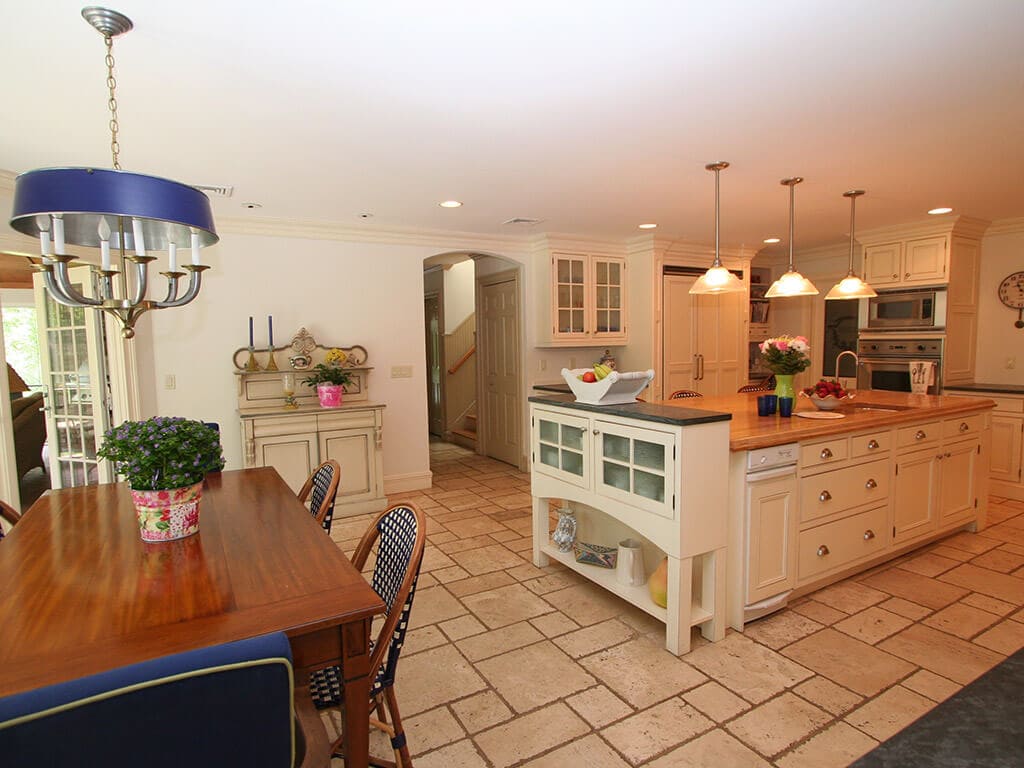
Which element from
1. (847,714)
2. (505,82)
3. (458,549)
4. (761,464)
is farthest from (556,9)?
(458,549)

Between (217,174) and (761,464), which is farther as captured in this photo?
(217,174)

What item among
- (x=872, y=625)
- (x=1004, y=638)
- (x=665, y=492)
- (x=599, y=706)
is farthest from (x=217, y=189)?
(x=1004, y=638)

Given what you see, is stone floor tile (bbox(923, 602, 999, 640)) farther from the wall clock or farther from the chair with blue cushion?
the wall clock

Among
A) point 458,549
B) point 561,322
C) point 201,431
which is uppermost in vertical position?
point 561,322

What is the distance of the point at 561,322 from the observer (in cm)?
552

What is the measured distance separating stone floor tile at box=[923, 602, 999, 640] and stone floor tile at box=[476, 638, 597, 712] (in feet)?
5.69

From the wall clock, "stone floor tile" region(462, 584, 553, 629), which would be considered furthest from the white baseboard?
the wall clock

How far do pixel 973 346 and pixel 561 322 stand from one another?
3773 mm

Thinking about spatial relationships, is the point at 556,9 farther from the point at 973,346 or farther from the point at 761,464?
the point at 973,346

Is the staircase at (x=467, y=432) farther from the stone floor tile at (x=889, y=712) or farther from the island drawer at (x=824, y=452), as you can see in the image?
the stone floor tile at (x=889, y=712)

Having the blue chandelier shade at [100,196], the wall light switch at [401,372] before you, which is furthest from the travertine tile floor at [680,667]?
the wall light switch at [401,372]

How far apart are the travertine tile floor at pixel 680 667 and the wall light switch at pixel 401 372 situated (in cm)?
198

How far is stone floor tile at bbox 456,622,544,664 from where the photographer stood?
252 centimetres

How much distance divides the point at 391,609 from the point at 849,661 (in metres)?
2.01
